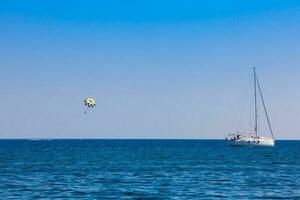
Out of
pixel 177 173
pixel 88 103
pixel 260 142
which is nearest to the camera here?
pixel 88 103

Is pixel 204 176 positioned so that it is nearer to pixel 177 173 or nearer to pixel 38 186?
pixel 177 173

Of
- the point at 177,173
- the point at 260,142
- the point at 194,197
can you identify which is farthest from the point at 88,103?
the point at 260,142

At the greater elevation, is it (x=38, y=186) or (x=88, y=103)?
(x=88, y=103)

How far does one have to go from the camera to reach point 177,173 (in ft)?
242

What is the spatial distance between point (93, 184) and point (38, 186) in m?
5.82

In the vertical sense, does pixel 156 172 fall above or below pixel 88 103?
below

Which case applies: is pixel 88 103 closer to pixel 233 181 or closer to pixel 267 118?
pixel 233 181

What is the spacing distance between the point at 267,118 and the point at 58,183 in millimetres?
132566

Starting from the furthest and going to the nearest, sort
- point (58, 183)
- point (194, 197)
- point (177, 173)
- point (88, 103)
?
point (177, 173) < point (88, 103) < point (58, 183) < point (194, 197)

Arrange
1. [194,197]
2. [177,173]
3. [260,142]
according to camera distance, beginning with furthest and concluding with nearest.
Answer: [260,142] < [177,173] < [194,197]

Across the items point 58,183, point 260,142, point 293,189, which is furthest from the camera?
point 260,142

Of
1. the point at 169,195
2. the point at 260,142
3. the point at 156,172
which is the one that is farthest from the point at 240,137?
the point at 169,195

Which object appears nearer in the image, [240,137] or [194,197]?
[194,197]

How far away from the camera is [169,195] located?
49656mm
